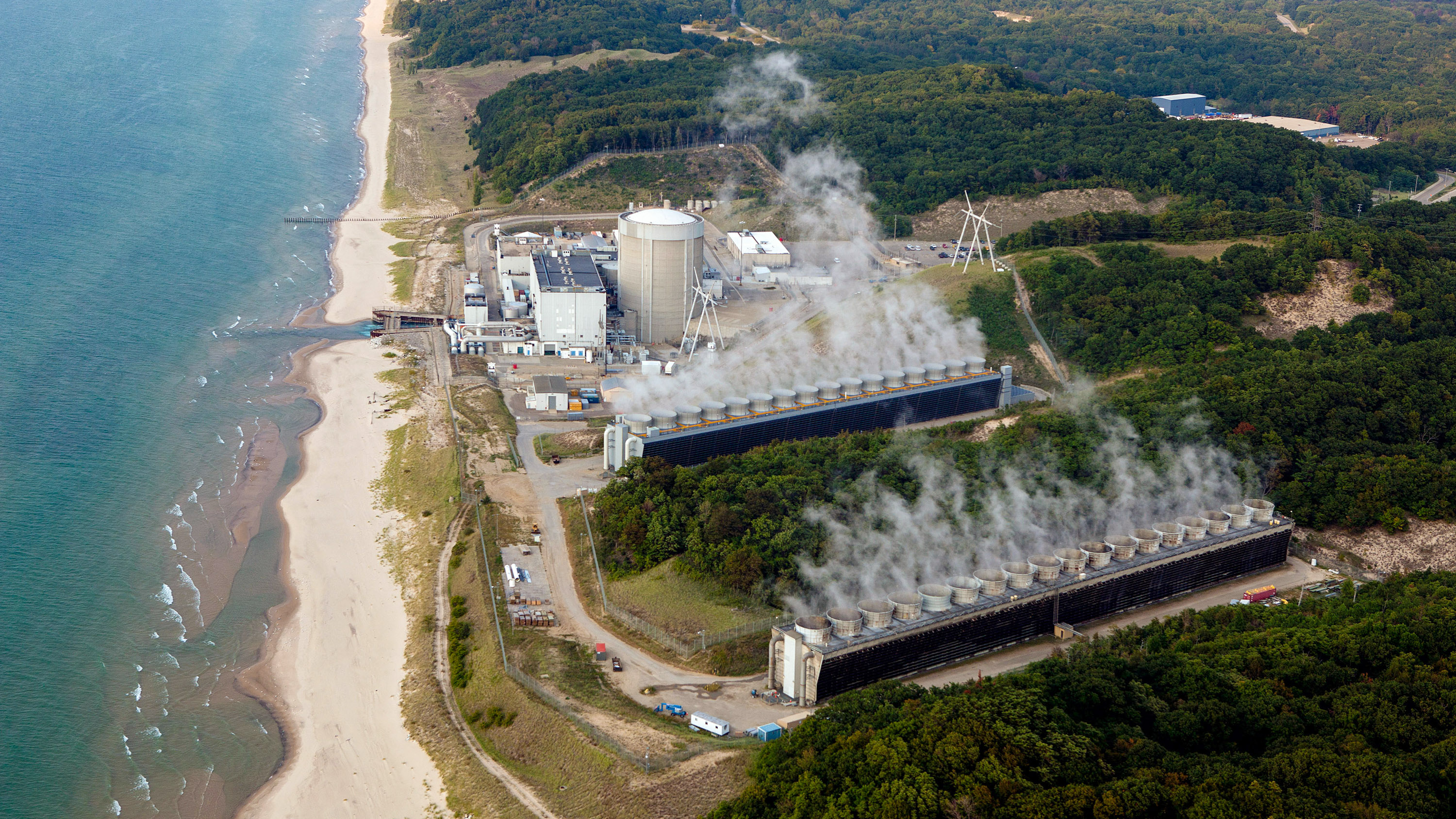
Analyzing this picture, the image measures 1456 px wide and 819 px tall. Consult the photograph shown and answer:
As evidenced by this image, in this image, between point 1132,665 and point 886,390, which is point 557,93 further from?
point 1132,665

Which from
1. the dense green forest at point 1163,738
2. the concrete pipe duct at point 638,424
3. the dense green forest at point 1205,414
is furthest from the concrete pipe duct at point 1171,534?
the concrete pipe duct at point 638,424

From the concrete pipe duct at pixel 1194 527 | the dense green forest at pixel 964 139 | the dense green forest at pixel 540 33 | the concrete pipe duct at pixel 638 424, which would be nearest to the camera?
the concrete pipe duct at pixel 1194 527

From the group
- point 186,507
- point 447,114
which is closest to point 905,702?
point 186,507

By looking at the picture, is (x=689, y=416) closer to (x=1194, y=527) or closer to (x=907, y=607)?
(x=907, y=607)

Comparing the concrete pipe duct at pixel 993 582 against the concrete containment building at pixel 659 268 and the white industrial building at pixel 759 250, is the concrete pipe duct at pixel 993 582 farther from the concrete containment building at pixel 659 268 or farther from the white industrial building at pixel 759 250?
the white industrial building at pixel 759 250

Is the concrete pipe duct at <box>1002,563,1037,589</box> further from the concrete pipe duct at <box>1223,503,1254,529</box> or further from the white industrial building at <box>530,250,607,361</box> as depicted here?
the white industrial building at <box>530,250,607,361</box>
